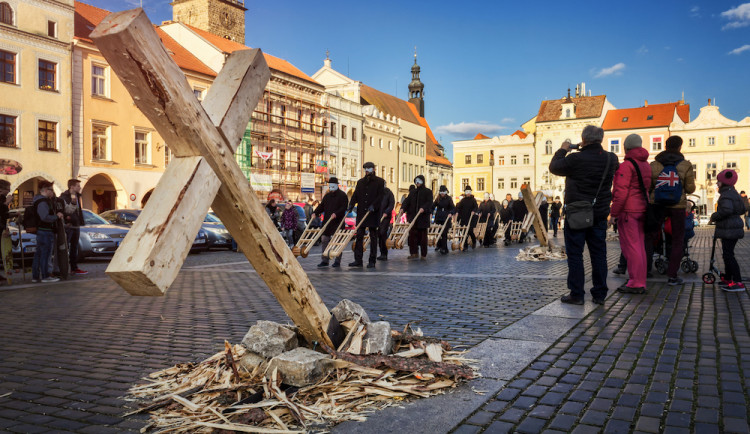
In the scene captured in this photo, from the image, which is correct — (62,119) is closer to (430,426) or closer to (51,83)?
(51,83)

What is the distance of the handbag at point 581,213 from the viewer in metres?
6.91

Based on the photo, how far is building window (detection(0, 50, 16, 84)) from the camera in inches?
1152

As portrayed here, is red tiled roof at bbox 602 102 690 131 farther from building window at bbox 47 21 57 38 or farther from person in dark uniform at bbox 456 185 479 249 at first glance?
building window at bbox 47 21 57 38

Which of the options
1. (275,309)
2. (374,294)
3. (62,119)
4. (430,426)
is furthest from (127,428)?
(62,119)

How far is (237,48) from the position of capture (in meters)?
49.6

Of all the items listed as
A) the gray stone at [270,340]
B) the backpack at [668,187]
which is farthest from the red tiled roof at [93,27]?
the gray stone at [270,340]

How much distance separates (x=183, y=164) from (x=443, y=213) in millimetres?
16012

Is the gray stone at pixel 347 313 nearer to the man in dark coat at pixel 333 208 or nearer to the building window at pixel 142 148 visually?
the man in dark coat at pixel 333 208

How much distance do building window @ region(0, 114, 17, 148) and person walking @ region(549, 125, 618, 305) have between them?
2982 cm

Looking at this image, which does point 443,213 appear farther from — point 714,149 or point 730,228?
point 714,149

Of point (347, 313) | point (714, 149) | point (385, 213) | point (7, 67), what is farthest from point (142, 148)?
point (714, 149)

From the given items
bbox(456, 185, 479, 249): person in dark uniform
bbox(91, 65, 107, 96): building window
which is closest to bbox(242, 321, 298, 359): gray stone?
bbox(456, 185, 479, 249): person in dark uniform

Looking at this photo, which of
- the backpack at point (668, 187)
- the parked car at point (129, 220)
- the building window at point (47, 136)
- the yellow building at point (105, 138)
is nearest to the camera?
the backpack at point (668, 187)

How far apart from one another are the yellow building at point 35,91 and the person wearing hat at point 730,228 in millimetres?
30033
